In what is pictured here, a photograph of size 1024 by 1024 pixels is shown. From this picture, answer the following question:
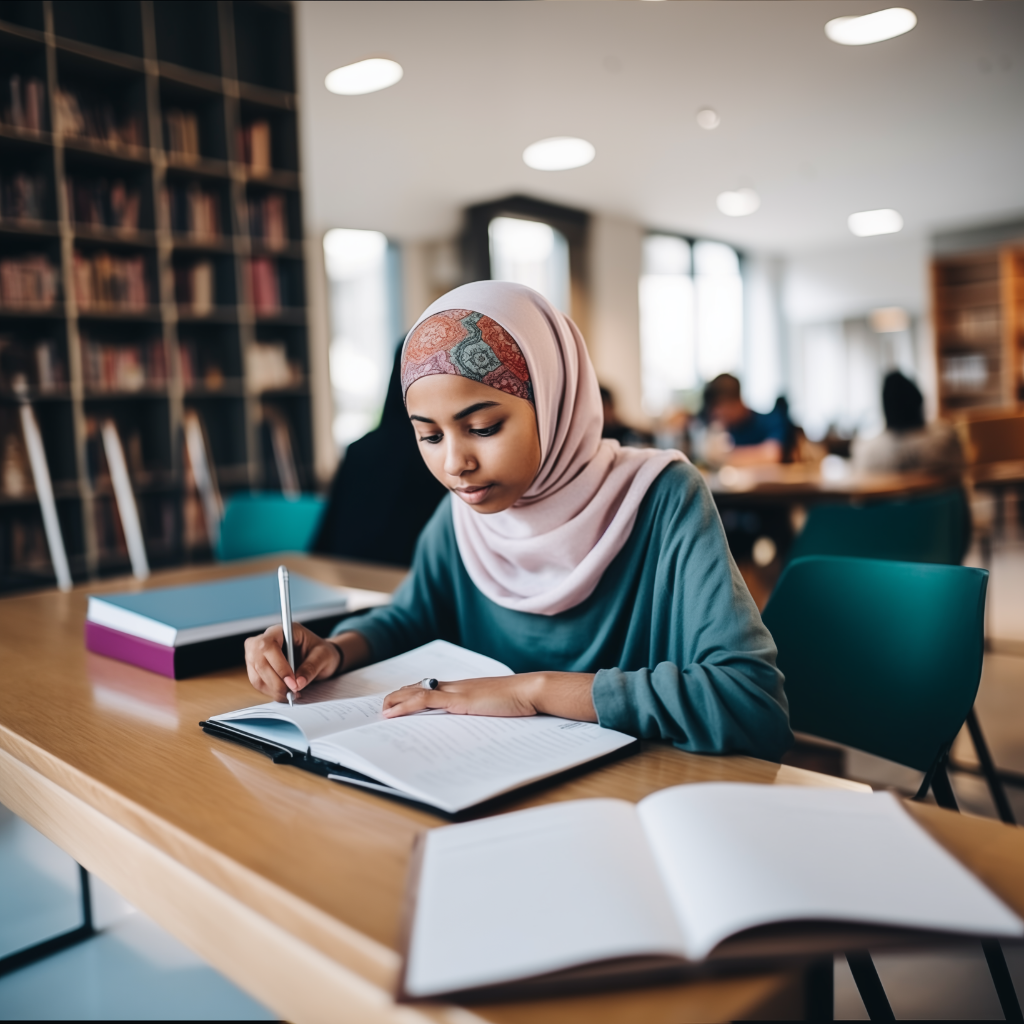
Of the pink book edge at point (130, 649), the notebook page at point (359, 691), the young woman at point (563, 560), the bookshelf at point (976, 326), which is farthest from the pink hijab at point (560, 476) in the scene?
the bookshelf at point (976, 326)

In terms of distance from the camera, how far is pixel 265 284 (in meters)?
4.17

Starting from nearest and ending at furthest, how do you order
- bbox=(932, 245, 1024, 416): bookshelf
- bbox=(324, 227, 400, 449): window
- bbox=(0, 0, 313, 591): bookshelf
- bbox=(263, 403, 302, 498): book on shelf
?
bbox=(0, 0, 313, 591): bookshelf < bbox=(263, 403, 302, 498): book on shelf < bbox=(932, 245, 1024, 416): bookshelf < bbox=(324, 227, 400, 449): window

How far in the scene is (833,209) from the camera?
3.23 m

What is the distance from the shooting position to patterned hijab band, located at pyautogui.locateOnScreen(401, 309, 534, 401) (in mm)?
941

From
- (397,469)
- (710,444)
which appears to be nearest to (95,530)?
(397,469)

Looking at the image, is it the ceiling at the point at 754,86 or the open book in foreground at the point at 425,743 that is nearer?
the open book in foreground at the point at 425,743

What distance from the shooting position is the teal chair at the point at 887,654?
1088mm

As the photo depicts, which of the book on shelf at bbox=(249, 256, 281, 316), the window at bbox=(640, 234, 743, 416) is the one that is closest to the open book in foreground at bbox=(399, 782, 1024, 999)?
the book on shelf at bbox=(249, 256, 281, 316)

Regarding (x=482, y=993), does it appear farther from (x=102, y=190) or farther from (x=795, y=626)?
(x=102, y=190)

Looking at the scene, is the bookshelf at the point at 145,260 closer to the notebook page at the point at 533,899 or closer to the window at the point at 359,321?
the notebook page at the point at 533,899

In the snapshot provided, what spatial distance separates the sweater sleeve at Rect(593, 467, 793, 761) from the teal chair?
13.4 inches

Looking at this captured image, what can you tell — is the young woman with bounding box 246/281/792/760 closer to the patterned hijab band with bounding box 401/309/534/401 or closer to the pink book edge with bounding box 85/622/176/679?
the patterned hijab band with bounding box 401/309/534/401

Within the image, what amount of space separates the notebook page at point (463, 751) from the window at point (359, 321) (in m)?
7.06

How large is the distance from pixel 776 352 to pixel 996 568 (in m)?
5.07
